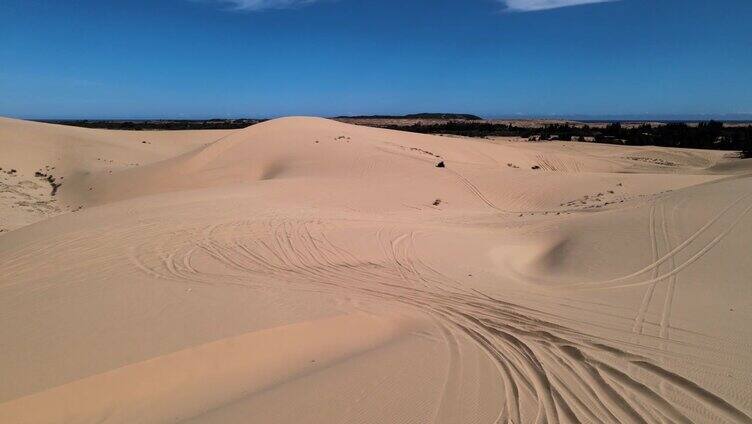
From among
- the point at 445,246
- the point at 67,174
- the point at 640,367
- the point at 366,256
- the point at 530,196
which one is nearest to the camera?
the point at 640,367

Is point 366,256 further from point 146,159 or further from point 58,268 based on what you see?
point 146,159

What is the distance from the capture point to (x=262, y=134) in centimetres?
2439

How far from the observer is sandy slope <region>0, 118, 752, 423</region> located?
339 centimetres

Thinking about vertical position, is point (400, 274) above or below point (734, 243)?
below

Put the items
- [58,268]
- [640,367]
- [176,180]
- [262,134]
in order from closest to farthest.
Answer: [640,367] → [58,268] → [176,180] → [262,134]

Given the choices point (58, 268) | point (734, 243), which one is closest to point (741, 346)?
point (734, 243)

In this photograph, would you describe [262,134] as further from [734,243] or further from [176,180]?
[734,243]

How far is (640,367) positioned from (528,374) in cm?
95

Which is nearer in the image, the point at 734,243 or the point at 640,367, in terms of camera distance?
the point at 640,367

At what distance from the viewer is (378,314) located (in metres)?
4.96

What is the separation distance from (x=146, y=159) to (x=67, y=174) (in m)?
6.74

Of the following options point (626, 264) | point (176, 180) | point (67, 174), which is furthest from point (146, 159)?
point (626, 264)

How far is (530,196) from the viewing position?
14.6 metres

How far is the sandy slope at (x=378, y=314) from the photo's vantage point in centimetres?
339
